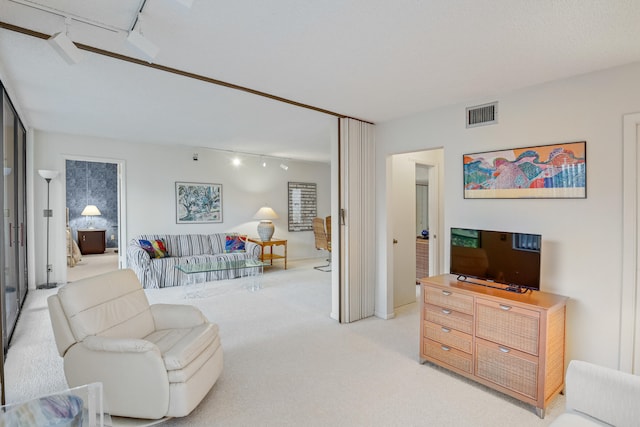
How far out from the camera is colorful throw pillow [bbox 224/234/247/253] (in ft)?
21.4

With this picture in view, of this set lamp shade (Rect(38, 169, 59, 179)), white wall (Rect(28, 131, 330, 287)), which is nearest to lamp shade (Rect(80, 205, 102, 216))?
white wall (Rect(28, 131, 330, 287))

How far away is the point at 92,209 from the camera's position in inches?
357

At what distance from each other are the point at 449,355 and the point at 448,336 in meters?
0.15

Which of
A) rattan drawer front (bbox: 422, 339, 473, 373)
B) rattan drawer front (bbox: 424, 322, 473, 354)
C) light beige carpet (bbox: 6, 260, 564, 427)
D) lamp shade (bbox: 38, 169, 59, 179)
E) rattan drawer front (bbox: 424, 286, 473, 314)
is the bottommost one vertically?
light beige carpet (bbox: 6, 260, 564, 427)

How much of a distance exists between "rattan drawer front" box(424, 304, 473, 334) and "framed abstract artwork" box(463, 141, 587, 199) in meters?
1.12

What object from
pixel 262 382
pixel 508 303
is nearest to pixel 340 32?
pixel 508 303

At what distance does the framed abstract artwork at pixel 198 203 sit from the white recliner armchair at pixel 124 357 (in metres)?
4.19

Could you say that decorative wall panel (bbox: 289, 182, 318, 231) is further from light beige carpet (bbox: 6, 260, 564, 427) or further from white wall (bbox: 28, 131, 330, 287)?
light beige carpet (bbox: 6, 260, 564, 427)

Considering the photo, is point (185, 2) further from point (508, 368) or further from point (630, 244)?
point (630, 244)

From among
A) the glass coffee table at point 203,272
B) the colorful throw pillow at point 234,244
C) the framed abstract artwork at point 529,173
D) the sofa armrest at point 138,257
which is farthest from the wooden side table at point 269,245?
the framed abstract artwork at point 529,173

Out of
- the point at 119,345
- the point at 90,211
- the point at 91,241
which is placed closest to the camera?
the point at 119,345

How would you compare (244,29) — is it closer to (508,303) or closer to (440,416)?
(508,303)

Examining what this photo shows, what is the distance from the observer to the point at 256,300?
4.74m

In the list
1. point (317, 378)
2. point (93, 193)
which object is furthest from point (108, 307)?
point (93, 193)
